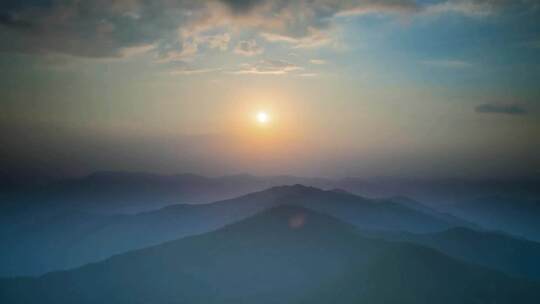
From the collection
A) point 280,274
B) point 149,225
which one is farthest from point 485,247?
point 149,225

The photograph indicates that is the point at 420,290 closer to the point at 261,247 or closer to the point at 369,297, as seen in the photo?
the point at 369,297

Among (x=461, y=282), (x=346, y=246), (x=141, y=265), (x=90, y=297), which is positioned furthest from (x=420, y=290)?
(x=90, y=297)

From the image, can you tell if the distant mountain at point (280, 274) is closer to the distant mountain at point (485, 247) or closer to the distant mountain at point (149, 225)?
the distant mountain at point (485, 247)

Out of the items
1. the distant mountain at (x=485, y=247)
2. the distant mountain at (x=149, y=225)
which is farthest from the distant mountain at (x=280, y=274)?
the distant mountain at (x=149, y=225)

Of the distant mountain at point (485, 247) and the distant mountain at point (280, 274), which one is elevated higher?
the distant mountain at point (280, 274)

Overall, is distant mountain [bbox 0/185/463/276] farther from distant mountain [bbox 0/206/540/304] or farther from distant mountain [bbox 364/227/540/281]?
distant mountain [bbox 0/206/540/304]

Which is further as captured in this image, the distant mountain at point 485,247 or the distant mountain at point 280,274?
the distant mountain at point 485,247
